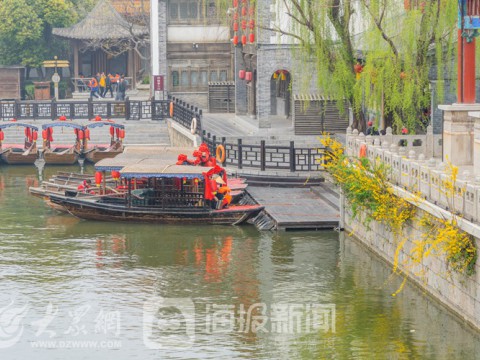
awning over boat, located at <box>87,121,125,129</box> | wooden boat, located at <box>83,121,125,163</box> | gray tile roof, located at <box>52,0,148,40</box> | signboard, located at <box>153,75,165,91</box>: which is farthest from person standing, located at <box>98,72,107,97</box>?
awning over boat, located at <box>87,121,125,129</box>

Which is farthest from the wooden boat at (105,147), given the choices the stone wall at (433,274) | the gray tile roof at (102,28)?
the stone wall at (433,274)

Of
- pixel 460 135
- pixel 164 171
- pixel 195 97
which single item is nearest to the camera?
pixel 460 135

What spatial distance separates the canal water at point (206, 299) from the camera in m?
20.3

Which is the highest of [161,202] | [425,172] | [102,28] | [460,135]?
[102,28]

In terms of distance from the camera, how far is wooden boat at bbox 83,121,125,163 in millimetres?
44531

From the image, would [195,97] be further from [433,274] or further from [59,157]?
[433,274]

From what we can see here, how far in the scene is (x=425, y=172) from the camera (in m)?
23.0

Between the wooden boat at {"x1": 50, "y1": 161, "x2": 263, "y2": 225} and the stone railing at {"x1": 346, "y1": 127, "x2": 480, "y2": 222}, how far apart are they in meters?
3.74

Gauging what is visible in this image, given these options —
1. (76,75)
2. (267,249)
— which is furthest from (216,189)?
(76,75)

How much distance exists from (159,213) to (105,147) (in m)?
14.9

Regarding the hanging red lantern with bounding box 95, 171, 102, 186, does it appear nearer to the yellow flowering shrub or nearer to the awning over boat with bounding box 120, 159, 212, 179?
the awning over boat with bounding box 120, 159, 212, 179

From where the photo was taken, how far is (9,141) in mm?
47719

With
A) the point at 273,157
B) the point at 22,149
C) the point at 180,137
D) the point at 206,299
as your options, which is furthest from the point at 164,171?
the point at 22,149

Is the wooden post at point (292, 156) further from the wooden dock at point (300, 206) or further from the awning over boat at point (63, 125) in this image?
the awning over boat at point (63, 125)
